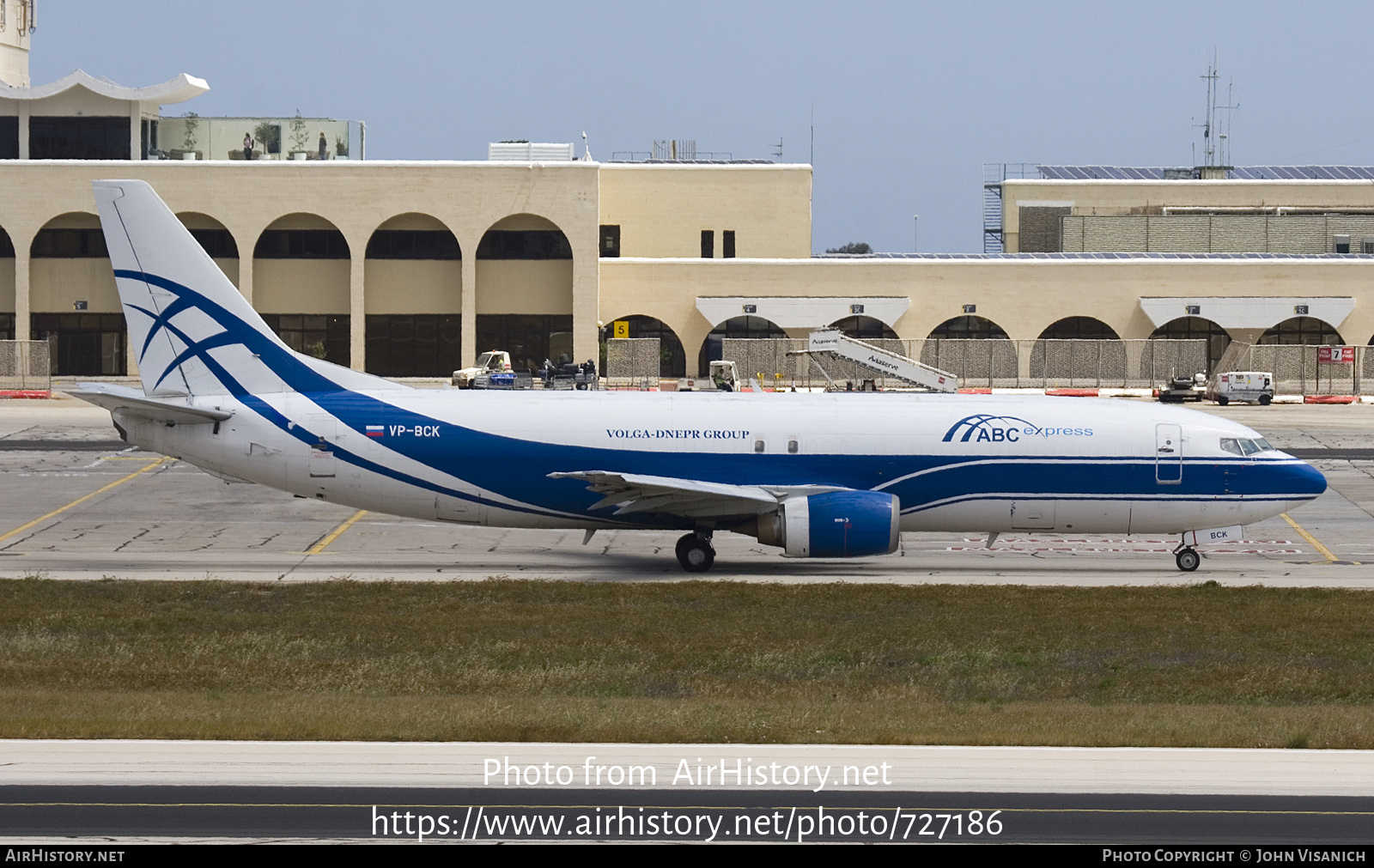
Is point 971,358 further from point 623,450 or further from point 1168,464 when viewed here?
point 623,450

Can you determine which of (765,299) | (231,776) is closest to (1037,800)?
(231,776)

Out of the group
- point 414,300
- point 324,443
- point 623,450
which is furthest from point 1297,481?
point 414,300

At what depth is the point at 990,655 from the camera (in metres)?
23.1

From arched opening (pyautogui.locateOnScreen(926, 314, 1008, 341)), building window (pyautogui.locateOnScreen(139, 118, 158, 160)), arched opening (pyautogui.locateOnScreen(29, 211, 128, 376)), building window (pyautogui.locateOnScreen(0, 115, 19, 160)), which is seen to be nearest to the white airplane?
arched opening (pyautogui.locateOnScreen(926, 314, 1008, 341))

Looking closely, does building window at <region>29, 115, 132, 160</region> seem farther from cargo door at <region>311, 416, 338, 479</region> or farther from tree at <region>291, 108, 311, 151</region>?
cargo door at <region>311, 416, 338, 479</region>

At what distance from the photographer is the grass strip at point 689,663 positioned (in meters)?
18.1

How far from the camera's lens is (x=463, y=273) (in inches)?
3688

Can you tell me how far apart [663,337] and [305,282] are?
21.6 meters

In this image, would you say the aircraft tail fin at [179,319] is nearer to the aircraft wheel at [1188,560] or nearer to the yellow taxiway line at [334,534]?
the yellow taxiway line at [334,534]

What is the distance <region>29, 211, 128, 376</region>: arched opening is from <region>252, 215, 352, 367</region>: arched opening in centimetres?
879

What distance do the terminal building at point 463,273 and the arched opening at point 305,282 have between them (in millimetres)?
115

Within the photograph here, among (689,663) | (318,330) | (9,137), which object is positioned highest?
(9,137)

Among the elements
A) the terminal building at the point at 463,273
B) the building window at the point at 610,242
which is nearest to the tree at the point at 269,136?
the terminal building at the point at 463,273

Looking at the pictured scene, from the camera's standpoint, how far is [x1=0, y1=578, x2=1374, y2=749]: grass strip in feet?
59.5
